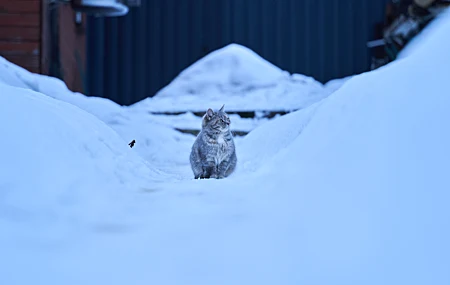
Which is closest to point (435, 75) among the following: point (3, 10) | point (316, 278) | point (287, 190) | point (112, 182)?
point (287, 190)

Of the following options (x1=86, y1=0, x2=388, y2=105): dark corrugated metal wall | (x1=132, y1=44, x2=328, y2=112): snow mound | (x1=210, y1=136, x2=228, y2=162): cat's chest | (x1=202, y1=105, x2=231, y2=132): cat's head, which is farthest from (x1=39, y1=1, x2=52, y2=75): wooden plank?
(x1=210, y1=136, x2=228, y2=162): cat's chest

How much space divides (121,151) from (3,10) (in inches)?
195

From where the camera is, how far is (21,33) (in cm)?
719

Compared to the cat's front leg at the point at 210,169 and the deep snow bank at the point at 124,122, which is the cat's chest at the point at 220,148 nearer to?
the cat's front leg at the point at 210,169

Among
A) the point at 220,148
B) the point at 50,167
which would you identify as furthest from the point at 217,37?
the point at 50,167

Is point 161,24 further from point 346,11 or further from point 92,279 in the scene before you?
point 92,279

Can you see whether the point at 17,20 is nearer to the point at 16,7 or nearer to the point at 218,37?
the point at 16,7

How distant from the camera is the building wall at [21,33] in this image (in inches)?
283

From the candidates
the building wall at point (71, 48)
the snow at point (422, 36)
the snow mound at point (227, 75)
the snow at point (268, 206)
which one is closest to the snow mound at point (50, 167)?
the snow at point (268, 206)

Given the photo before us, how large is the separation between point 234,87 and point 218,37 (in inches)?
78.1

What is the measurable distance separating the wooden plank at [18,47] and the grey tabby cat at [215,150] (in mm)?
3959

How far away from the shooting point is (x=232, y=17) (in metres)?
11.4

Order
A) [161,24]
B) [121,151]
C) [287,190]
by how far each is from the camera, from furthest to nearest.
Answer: [161,24] → [121,151] → [287,190]

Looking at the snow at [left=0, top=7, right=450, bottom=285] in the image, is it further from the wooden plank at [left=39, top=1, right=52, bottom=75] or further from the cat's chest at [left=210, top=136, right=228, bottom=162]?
the wooden plank at [left=39, top=1, right=52, bottom=75]
